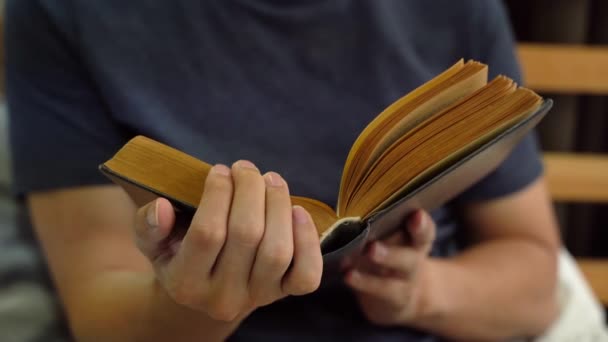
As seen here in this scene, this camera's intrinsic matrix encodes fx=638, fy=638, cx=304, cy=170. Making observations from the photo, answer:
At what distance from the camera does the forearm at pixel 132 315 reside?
1.26ft

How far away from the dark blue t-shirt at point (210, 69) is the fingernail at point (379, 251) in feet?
0.25

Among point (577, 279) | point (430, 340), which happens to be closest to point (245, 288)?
point (430, 340)

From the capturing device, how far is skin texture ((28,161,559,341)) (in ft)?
1.00

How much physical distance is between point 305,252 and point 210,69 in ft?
0.80

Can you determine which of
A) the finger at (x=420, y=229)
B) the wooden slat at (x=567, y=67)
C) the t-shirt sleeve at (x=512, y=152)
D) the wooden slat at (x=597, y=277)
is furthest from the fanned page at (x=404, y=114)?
the wooden slat at (x=597, y=277)

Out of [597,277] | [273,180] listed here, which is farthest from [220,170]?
[597,277]

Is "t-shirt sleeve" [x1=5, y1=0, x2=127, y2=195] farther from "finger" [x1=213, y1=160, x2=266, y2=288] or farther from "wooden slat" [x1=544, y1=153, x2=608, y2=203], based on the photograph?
"wooden slat" [x1=544, y1=153, x2=608, y2=203]

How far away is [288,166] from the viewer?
0.44 metres

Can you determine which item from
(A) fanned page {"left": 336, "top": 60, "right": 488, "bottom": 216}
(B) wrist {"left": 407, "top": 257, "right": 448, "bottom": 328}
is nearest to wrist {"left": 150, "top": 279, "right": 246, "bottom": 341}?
(A) fanned page {"left": 336, "top": 60, "right": 488, "bottom": 216}

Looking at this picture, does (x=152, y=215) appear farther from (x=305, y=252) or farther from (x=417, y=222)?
(x=417, y=222)

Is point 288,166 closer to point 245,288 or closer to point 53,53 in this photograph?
point 245,288

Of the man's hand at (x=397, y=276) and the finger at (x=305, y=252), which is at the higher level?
the finger at (x=305, y=252)

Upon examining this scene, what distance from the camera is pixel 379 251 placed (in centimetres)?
45

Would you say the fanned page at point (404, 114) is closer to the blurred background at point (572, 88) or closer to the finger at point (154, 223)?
the finger at point (154, 223)
